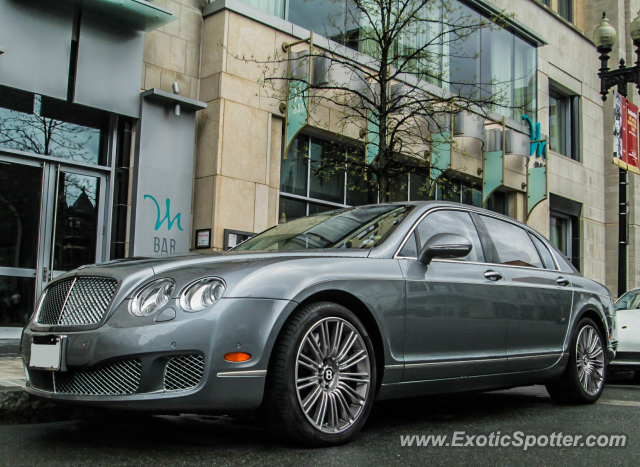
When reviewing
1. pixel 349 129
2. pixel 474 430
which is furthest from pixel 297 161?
pixel 474 430

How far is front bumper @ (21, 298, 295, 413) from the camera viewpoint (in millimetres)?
3418

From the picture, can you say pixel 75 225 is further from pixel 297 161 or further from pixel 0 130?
pixel 297 161

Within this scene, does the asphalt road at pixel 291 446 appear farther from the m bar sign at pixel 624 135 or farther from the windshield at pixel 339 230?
the m bar sign at pixel 624 135

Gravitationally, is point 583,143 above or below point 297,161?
above

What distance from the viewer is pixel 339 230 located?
4.78m

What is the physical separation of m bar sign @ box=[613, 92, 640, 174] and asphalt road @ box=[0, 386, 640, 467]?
1100 cm

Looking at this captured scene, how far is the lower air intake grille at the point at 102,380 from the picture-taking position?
346 centimetres

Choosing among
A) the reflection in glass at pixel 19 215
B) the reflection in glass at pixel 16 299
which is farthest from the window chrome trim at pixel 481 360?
the reflection in glass at pixel 19 215

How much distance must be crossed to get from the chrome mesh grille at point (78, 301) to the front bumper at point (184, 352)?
0.13 m

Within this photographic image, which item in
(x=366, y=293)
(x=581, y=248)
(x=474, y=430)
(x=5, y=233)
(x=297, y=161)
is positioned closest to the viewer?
(x=366, y=293)

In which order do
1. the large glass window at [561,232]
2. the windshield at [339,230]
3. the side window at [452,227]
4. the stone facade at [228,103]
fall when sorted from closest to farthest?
the windshield at [339,230]
the side window at [452,227]
the stone facade at [228,103]
the large glass window at [561,232]

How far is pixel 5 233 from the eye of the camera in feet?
31.6

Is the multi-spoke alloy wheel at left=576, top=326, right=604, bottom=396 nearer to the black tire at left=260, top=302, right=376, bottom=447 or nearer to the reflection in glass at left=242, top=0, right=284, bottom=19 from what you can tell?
the black tire at left=260, top=302, right=376, bottom=447

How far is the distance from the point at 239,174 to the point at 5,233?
12.4 ft
